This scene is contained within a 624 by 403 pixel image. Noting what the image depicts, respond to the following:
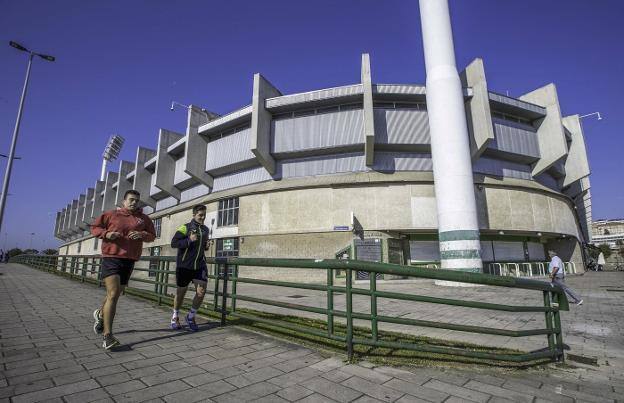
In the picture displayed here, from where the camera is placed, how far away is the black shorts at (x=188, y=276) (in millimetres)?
4293

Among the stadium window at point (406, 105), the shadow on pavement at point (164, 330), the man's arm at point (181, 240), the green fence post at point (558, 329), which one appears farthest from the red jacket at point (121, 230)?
the stadium window at point (406, 105)

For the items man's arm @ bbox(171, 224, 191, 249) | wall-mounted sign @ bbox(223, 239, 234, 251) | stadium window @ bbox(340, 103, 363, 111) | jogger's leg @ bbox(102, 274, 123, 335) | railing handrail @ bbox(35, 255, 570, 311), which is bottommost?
jogger's leg @ bbox(102, 274, 123, 335)

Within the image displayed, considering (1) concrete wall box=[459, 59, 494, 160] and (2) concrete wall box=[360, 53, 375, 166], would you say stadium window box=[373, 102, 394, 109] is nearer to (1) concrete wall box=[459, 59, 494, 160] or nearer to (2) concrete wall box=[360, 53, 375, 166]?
(2) concrete wall box=[360, 53, 375, 166]

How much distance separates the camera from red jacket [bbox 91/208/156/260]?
11.9ft

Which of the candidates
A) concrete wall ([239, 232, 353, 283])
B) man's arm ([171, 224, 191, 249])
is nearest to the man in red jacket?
man's arm ([171, 224, 191, 249])

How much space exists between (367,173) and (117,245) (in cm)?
1708

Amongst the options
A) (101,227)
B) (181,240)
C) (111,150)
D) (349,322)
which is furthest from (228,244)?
(111,150)

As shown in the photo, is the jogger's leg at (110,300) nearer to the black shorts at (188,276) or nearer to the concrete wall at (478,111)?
the black shorts at (188,276)

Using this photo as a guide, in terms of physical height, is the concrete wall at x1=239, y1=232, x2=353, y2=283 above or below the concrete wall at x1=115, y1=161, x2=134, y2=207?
below

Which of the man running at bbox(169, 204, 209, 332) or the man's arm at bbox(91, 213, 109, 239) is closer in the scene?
the man's arm at bbox(91, 213, 109, 239)

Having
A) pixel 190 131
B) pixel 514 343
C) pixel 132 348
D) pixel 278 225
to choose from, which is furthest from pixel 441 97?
pixel 190 131

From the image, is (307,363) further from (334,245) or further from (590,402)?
(334,245)

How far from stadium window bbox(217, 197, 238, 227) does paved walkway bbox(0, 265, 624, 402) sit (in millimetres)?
18015

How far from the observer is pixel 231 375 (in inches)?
103
